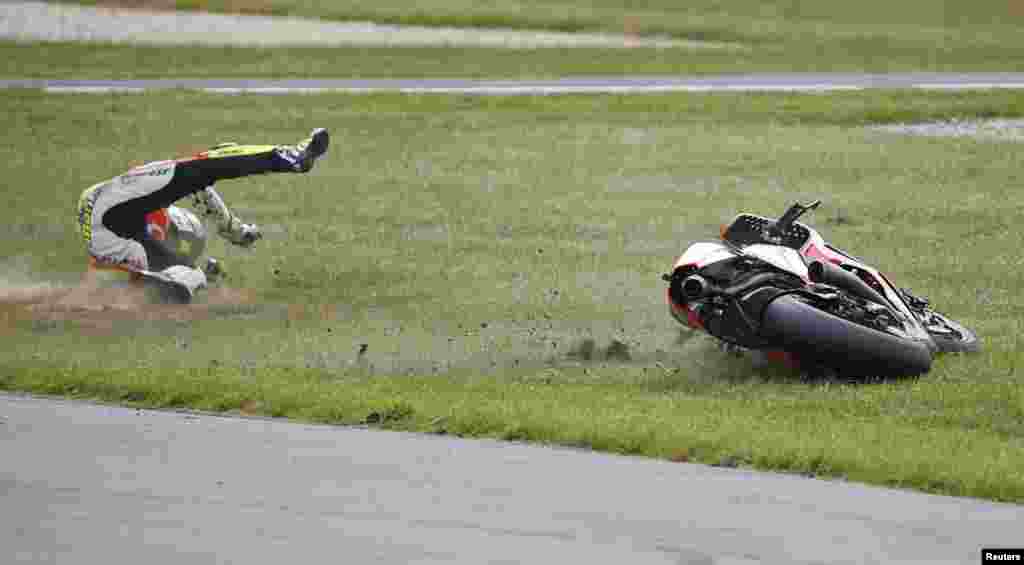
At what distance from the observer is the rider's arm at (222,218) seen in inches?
568

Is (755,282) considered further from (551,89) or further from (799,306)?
(551,89)

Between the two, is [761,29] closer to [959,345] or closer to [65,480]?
[959,345]

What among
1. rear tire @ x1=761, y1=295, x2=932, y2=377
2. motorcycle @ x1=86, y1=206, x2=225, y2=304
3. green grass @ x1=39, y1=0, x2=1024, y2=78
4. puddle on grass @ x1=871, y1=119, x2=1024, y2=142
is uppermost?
rear tire @ x1=761, y1=295, x2=932, y2=377

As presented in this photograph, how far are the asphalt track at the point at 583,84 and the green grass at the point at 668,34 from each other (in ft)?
3.59

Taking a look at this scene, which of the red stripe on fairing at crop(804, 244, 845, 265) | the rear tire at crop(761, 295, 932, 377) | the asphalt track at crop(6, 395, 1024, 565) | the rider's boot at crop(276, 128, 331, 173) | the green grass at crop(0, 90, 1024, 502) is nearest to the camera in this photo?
the asphalt track at crop(6, 395, 1024, 565)

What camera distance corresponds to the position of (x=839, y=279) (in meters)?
10.8

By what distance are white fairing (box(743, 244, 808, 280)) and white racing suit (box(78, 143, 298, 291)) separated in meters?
4.77

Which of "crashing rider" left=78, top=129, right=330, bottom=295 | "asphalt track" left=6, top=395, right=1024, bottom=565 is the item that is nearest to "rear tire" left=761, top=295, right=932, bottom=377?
"asphalt track" left=6, top=395, right=1024, bottom=565

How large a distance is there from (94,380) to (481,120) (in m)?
14.6

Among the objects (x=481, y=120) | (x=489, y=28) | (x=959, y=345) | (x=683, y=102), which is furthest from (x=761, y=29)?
(x=959, y=345)

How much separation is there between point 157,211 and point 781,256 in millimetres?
6229

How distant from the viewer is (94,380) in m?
11.4

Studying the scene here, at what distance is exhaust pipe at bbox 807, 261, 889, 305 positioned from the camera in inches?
421

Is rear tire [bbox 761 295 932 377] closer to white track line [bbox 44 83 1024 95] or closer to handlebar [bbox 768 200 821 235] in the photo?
handlebar [bbox 768 200 821 235]
